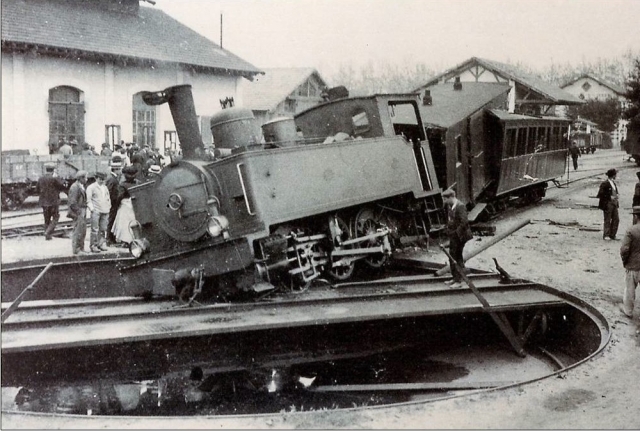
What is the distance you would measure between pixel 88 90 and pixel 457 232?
47.9 ft

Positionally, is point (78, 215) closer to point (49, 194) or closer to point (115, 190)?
point (115, 190)

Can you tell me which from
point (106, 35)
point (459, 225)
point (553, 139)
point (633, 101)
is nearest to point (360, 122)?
point (459, 225)

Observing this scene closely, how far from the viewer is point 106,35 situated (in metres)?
19.9

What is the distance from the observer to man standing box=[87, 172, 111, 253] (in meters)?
11.7

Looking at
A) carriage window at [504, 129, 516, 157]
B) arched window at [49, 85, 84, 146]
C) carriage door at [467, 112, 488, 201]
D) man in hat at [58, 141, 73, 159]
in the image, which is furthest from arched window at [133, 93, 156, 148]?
carriage window at [504, 129, 516, 157]

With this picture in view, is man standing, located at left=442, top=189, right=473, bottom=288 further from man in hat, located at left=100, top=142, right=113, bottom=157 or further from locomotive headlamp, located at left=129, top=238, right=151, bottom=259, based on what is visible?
man in hat, located at left=100, top=142, right=113, bottom=157

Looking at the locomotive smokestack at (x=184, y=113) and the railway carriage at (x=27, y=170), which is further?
the railway carriage at (x=27, y=170)

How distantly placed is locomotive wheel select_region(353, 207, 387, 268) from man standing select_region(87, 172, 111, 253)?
5086mm

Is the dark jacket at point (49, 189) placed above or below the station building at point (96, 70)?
below

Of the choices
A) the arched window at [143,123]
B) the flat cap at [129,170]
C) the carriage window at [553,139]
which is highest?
the arched window at [143,123]

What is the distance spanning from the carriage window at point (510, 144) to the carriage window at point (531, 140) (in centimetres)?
152

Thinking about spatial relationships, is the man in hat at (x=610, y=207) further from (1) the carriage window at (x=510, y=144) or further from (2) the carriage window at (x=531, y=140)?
(2) the carriage window at (x=531, y=140)

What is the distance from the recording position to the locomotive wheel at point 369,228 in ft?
30.9

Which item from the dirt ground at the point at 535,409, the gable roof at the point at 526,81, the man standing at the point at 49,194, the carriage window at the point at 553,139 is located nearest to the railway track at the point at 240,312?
the dirt ground at the point at 535,409
